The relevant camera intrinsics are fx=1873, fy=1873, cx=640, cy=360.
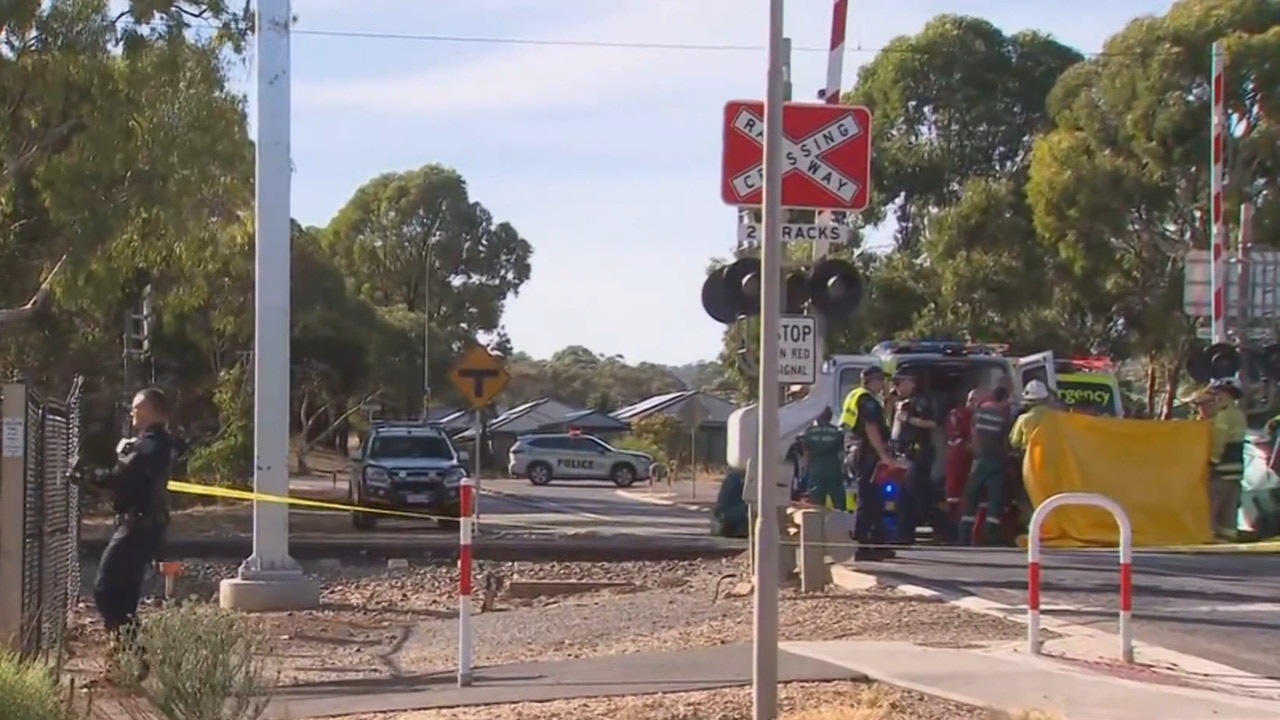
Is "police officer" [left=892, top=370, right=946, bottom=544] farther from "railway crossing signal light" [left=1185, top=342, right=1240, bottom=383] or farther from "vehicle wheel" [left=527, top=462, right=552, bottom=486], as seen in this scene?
"vehicle wheel" [left=527, top=462, right=552, bottom=486]

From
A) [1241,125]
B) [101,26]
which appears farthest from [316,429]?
[101,26]

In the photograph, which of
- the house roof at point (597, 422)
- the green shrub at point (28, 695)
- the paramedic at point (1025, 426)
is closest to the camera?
the green shrub at point (28, 695)

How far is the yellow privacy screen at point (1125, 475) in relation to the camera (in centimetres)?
1769

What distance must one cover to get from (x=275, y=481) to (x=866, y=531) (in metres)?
5.38

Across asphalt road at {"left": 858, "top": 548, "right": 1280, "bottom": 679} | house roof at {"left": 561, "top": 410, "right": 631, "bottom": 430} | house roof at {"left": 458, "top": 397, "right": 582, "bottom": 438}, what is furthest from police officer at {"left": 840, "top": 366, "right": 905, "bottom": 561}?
house roof at {"left": 458, "top": 397, "right": 582, "bottom": 438}

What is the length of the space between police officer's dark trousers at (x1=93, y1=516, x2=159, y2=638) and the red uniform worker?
30.2 feet

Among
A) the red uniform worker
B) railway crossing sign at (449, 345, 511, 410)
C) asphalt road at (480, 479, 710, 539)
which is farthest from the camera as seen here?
asphalt road at (480, 479, 710, 539)

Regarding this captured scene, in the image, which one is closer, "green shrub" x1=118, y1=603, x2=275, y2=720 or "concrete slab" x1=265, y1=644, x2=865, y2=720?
"green shrub" x1=118, y1=603, x2=275, y2=720

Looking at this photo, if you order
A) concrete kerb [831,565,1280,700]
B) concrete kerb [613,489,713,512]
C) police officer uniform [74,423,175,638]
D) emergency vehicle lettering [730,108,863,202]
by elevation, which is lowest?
concrete kerb [613,489,713,512]

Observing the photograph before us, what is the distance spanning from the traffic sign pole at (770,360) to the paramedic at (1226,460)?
34.7 feet

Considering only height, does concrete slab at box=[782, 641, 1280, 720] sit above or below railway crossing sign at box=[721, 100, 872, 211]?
below

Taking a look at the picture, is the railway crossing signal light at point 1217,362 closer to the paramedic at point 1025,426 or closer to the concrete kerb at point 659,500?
the paramedic at point 1025,426

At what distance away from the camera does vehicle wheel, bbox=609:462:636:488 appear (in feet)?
190

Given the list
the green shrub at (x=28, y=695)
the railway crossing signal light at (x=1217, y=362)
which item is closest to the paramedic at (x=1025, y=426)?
the railway crossing signal light at (x=1217, y=362)
